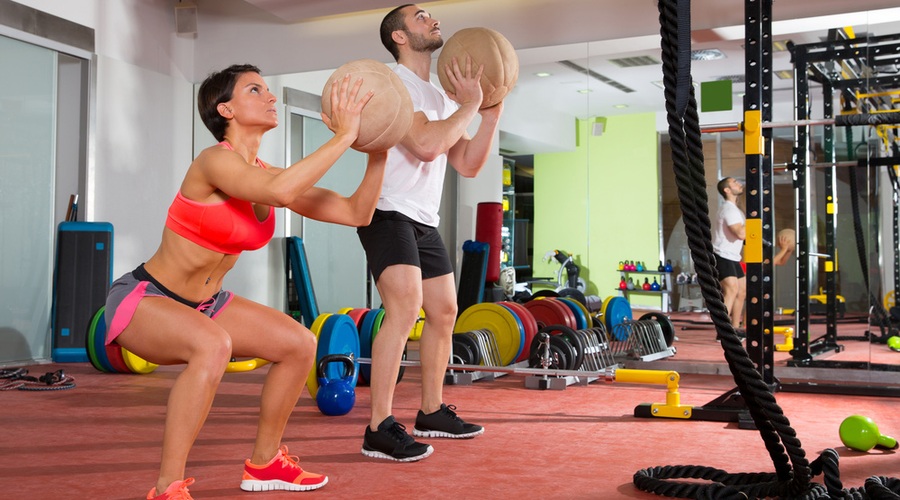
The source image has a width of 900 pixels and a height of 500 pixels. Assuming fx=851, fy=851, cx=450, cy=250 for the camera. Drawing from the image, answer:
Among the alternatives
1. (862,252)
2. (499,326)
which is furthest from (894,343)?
(499,326)

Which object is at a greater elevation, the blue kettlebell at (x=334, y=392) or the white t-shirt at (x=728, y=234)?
the white t-shirt at (x=728, y=234)

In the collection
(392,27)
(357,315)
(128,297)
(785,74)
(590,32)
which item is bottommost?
(357,315)

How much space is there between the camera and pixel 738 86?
16.9ft

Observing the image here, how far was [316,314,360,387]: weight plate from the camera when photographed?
3924 millimetres

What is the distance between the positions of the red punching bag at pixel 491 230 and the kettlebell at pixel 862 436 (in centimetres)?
445

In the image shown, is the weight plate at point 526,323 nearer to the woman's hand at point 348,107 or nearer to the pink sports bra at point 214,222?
the pink sports bra at point 214,222

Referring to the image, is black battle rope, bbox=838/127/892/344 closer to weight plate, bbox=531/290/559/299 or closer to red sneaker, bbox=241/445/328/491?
weight plate, bbox=531/290/559/299

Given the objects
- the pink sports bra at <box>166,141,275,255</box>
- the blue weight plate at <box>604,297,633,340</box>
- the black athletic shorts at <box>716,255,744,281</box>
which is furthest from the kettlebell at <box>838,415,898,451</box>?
the blue weight plate at <box>604,297,633,340</box>

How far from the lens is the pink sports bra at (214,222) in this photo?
216 centimetres

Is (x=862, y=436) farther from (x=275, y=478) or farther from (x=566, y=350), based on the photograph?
(x=275, y=478)

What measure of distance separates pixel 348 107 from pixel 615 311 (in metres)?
4.33

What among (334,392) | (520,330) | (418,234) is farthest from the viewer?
(520,330)

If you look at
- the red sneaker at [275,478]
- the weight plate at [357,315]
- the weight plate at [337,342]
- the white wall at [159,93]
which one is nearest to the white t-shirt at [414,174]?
the red sneaker at [275,478]

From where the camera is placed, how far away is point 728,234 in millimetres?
5438
